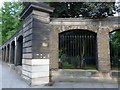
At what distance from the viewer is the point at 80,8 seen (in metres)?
13.0

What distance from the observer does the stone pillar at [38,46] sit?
25.0ft

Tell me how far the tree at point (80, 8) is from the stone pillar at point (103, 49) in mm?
1827

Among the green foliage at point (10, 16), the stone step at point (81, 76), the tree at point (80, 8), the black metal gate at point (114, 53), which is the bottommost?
the stone step at point (81, 76)

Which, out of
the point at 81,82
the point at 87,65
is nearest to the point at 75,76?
the point at 81,82

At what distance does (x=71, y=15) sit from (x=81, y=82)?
6409 millimetres

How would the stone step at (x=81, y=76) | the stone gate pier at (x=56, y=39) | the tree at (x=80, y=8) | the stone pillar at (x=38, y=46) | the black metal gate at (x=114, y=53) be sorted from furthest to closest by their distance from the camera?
the tree at (x=80, y=8) < the black metal gate at (x=114, y=53) < the stone step at (x=81, y=76) < the stone gate pier at (x=56, y=39) < the stone pillar at (x=38, y=46)

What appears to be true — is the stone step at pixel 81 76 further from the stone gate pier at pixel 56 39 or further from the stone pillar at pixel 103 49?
the stone pillar at pixel 103 49

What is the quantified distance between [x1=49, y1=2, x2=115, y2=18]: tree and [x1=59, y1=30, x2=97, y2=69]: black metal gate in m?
1.90

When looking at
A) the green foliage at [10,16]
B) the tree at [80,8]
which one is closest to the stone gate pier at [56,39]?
the tree at [80,8]

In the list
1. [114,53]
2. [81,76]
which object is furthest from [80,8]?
[81,76]

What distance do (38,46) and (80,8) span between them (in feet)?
20.9

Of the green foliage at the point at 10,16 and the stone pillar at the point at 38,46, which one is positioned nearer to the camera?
the stone pillar at the point at 38,46

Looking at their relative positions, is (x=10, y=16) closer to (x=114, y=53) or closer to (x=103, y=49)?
(x=114, y=53)

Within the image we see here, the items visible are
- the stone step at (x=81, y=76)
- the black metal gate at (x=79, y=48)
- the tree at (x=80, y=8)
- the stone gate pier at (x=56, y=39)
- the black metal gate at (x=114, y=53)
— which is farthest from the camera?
the tree at (x=80, y=8)
